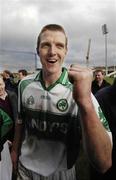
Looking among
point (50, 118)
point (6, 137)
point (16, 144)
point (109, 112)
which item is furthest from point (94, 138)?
point (6, 137)

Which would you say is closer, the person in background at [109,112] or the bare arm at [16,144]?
the person in background at [109,112]

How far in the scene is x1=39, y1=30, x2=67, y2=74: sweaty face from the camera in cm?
252

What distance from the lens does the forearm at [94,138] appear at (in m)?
1.52

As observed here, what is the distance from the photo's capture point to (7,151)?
3.37 meters

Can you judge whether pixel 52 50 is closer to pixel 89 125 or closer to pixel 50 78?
pixel 50 78

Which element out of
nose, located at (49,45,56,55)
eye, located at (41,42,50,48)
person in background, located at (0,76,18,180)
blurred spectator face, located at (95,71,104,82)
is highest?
eye, located at (41,42,50,48)

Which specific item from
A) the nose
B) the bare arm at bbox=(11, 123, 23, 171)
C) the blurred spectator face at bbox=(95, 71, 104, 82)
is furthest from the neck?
the blurred spectator face at bbox=(95, 71, 104, 82)

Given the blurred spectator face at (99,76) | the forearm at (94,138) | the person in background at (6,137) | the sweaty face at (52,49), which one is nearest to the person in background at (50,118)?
the sweaty face at (52,49)

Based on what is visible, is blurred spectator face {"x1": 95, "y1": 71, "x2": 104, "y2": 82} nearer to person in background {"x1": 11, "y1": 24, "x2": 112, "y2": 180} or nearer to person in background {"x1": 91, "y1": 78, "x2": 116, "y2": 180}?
person in background {"x1": 11, "y1": 24, "x2": 112, "y2": 180}

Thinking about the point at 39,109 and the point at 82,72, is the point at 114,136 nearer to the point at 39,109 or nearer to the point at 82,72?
the point at 82,72

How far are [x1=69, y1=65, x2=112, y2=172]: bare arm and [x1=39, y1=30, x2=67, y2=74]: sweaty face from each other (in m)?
1.00

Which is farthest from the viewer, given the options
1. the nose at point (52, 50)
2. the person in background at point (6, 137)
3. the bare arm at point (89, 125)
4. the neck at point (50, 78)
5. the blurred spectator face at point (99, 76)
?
the blurred spectator face at point (99, 76)

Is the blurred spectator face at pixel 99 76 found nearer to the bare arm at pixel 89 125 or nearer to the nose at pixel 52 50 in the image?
the nose at pixel 52 50

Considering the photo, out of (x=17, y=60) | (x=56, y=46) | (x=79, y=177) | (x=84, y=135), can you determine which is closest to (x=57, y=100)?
(x=56, y=46)
